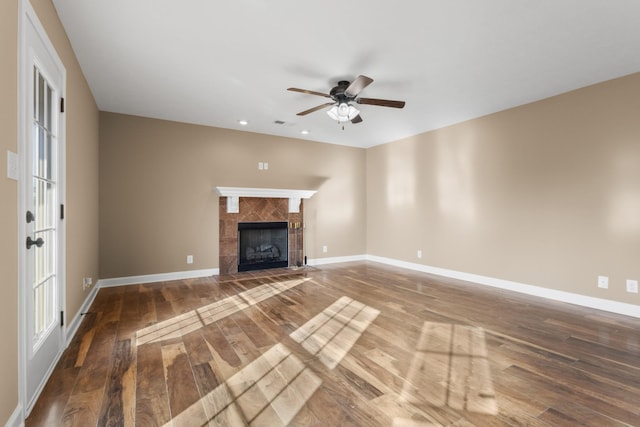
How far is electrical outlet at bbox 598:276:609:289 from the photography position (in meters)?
3.53

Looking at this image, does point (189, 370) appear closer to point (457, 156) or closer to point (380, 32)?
point (380, 32)

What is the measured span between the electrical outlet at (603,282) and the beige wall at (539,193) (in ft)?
0.17

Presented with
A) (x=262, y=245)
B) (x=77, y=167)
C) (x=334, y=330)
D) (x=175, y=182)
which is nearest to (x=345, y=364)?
(x=334, y=330)

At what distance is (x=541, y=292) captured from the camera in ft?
13.3

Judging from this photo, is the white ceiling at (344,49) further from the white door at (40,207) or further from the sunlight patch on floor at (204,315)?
the sunlight patch on floor at (204,315)

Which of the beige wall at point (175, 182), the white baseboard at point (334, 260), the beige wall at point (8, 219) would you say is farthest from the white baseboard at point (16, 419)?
the white baseboard at point (334, 260)

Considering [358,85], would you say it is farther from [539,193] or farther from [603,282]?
[603,282]

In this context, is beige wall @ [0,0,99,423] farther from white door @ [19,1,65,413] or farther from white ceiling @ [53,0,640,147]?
white ceiling @ [53,0,640,147]

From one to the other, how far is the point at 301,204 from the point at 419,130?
257 cm

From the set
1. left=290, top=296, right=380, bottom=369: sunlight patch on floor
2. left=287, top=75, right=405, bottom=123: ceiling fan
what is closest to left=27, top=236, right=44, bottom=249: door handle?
left=290, top=296, right=380, bottom=369: sunlight patch on floor

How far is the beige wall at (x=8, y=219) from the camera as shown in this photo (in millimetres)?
1411

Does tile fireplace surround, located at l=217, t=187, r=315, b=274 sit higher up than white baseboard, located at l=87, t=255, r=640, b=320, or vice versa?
tile fireplace surround, located at l=217, t=187, r=315, b=274

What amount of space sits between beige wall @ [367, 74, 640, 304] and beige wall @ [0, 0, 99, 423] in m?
4.97

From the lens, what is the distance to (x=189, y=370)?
2143 mm
